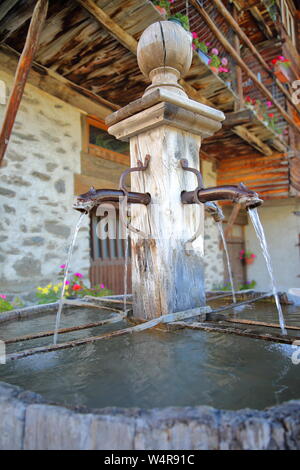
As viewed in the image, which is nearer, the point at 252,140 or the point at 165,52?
the point at 165,52

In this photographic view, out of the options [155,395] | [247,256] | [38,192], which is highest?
[38,192]

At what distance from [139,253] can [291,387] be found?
1003mm

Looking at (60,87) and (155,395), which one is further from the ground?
(60,87)

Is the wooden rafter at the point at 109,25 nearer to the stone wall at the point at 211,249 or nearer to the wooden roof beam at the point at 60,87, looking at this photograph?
the wooden roof beam at the point at 60,87

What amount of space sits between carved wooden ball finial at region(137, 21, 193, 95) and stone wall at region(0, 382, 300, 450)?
1.58 m

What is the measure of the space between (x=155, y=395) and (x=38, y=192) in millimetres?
3776

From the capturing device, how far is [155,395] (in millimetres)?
961

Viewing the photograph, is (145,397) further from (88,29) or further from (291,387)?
(88,29)

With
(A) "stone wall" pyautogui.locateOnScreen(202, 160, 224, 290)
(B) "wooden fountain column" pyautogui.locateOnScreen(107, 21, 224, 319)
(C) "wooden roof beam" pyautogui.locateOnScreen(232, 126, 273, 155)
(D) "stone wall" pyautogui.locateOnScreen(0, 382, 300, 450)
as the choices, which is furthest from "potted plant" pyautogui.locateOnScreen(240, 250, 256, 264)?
(D) "stone wall" pyautogui.locateOnScreen(0, 382, 300, 450)

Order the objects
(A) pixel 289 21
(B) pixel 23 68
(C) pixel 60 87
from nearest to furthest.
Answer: (B) pixel 23 68
(C) pixel 60 87
(A) pixel 289 21

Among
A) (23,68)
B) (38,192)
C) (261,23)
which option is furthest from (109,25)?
(261,23)

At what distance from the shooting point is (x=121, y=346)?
145 centimetres

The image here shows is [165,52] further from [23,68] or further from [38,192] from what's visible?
[38,192]

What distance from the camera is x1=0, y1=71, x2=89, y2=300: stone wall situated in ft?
12.9
